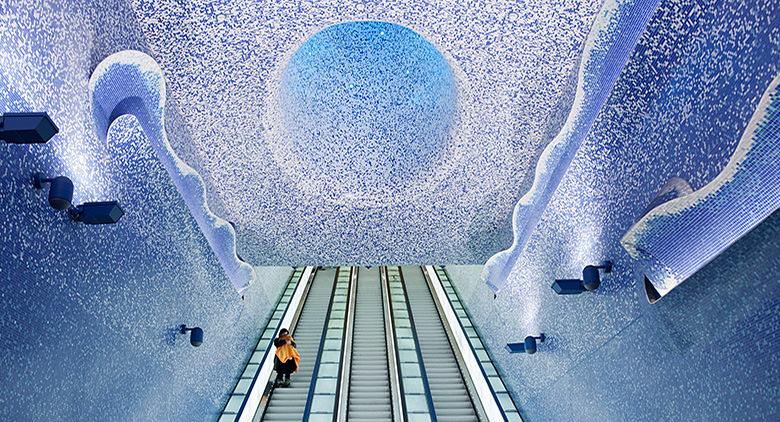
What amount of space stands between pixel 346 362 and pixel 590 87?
18.3 ft

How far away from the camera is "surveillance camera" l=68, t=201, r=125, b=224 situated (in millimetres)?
3096

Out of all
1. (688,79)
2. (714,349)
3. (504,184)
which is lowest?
(714,349)

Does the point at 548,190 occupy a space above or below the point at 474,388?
below

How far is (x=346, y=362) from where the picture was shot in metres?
8.54

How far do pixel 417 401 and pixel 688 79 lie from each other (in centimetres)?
521

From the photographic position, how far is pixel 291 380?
820 centimetres

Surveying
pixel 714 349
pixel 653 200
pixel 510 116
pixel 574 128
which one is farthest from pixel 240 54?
pixel 714 349

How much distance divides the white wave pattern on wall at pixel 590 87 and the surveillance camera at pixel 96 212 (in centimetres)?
300

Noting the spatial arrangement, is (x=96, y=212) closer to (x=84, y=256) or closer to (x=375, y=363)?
(x=84, y=256)

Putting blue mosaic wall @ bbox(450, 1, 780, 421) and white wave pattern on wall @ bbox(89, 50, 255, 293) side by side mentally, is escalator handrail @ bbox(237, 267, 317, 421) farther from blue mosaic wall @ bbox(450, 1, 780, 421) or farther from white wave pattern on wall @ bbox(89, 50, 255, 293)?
blue mosaic wall @ bbox(450, 1, 780, 421)

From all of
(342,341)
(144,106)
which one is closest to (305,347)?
(342,341)

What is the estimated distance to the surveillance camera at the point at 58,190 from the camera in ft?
9.25

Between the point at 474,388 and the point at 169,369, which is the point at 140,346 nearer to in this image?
the point at 169,369

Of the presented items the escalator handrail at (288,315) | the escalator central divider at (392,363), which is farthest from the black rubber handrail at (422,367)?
the escalator handrail at (288,315)
